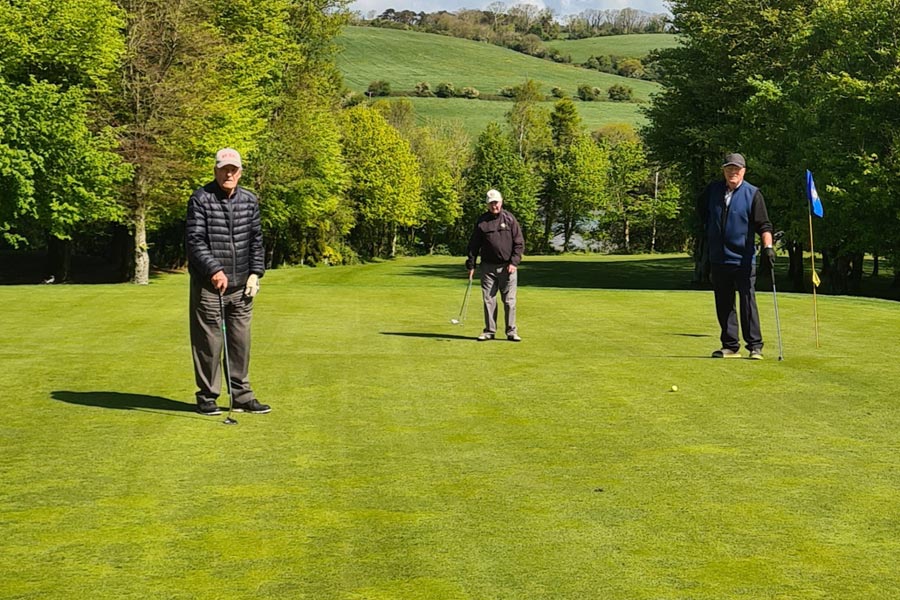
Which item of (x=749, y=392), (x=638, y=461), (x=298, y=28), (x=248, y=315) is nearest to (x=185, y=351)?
(x=248, y=315)

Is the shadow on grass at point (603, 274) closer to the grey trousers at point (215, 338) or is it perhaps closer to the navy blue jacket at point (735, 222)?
the navy blue jacket at point (735, 222)

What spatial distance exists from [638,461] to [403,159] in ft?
287

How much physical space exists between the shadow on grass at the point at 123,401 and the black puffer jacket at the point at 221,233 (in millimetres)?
1552

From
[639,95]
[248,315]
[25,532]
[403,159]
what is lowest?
[25,532]

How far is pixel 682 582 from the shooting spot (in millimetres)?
5926

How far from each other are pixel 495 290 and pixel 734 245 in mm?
4010

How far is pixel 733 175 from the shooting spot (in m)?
14.7

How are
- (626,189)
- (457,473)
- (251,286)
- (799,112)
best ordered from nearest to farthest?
(457,473) → (251,286) → (799,112) → (626,189)

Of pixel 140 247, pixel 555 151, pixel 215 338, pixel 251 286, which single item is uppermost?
pixel 555 151

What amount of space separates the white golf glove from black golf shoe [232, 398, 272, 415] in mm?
1089

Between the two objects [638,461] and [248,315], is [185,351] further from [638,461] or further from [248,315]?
[638,461]

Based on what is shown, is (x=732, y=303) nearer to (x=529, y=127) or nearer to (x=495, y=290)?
(x=495, y=290)

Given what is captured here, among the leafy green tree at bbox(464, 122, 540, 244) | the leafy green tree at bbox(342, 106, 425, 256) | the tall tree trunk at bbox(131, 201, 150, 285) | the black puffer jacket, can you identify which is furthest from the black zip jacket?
the leafy green tree at bbox(464, 122, 540, 244)

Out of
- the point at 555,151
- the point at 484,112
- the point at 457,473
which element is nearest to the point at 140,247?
the point at 457,473
